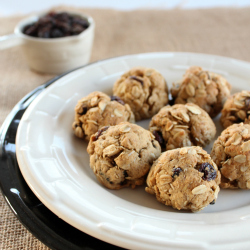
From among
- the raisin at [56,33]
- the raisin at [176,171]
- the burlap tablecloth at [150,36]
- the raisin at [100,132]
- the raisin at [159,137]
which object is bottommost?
the burlap tablecloth at [150,36]

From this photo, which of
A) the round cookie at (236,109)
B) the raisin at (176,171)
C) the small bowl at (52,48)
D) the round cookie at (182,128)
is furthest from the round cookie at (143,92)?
the small bowl at (52,48)

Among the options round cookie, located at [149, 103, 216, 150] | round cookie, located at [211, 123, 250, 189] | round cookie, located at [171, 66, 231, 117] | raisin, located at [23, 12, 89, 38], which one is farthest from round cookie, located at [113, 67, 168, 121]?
raisin, located at [23, 12, 89, 38]

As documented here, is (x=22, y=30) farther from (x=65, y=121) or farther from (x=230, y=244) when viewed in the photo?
(x=230, y=244)

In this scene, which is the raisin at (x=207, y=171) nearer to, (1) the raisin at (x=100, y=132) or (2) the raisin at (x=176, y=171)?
(2) the raisin at (x=176, y=171)

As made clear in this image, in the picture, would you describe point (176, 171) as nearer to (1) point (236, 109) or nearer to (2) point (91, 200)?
(2) point (91, 200)

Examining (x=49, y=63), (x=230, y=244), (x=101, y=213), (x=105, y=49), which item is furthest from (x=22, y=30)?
(x=230, y=244)

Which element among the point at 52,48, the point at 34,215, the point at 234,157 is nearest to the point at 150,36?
the point at 52,48
